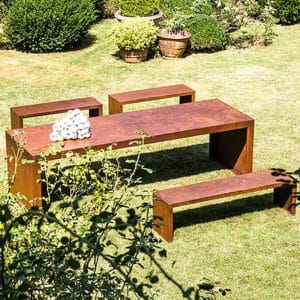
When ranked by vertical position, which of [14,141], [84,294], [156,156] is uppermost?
[84,294]

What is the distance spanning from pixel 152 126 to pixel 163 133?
→ 0.26m

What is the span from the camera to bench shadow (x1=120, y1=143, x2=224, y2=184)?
9688mm

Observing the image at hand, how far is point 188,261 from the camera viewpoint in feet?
25.6

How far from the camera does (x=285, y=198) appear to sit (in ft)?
28.7

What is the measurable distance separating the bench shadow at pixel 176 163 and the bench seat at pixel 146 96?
69cm

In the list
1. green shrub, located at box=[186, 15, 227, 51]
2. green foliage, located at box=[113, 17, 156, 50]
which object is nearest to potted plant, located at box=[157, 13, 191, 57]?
green shrub, located at box=[186, 15, 227, 51]

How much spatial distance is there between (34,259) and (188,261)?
361cm

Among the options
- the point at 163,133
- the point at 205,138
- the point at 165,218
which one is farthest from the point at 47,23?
the point at 165,218

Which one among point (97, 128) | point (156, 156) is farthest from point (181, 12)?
point (97, 128)

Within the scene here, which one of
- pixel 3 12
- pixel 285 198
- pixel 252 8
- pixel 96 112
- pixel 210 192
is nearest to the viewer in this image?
pixel 210 192

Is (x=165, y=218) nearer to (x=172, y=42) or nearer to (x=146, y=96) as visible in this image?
(x=146, y=96)

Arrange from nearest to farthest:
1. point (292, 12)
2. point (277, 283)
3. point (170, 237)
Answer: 1. point (277, 283)
2. point (170, 237)
3. point (292, 12)

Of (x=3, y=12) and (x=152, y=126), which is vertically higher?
(x=152, y=126)

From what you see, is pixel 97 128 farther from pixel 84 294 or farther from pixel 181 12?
pixel 181 12
